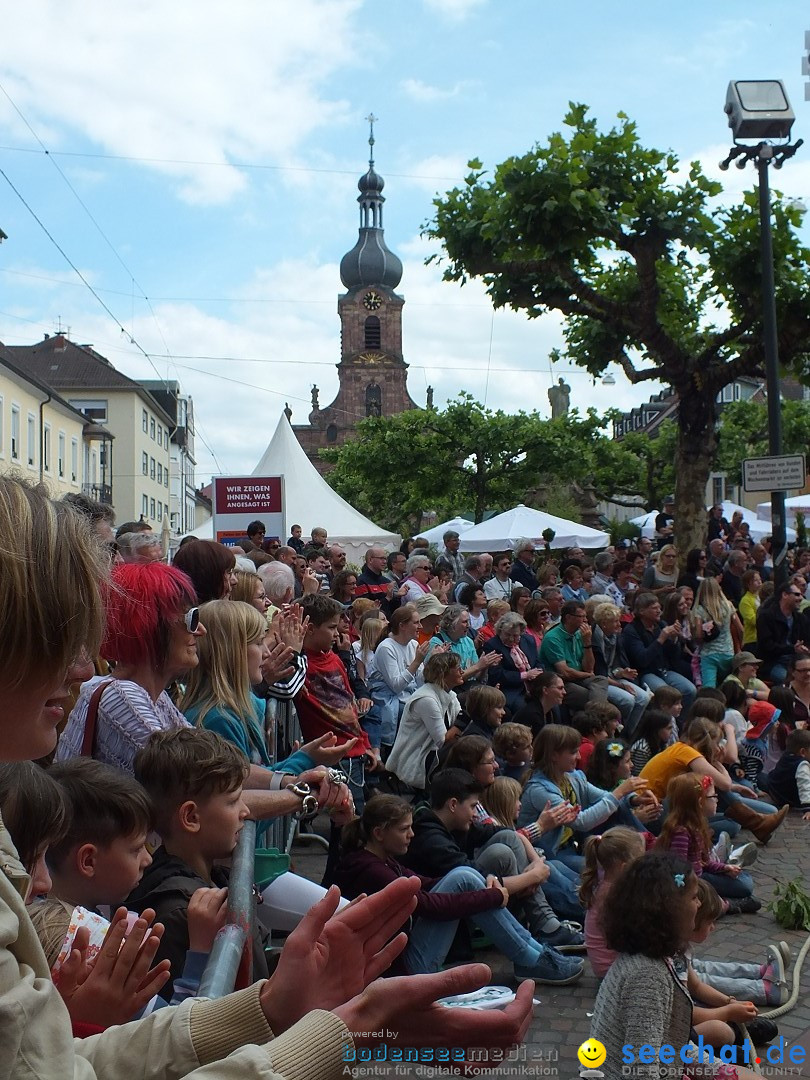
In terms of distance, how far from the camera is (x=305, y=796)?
3.53 meters

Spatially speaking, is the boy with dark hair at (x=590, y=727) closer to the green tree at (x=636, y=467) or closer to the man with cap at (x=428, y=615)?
the man with cap at (x=428, y=615)

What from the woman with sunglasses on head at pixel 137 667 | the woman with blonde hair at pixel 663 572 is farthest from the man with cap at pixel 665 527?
the woman with sunglasses on head at pixel 137 667

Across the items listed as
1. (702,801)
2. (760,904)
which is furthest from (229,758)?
(760,904)

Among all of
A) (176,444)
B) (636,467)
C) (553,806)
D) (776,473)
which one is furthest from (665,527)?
(176,444)

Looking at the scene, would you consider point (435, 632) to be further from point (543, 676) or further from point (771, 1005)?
point (771, 1005)

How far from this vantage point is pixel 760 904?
7.03 meters

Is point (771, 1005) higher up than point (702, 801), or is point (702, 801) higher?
point (702, 801)

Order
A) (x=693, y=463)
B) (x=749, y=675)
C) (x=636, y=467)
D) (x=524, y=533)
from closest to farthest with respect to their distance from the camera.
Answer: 1. (x=749, y=675)
2. (x=693, y=463)
3. (x=524, y=533)
4. (x=636, y=467)

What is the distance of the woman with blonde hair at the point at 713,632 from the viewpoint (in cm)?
1195

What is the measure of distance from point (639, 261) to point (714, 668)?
19.3 ft

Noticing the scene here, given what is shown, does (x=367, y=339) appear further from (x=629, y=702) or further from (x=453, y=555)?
(x=629, y=702)

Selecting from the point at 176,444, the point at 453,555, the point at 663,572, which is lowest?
the point at 663,572

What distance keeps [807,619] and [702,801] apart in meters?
7.12

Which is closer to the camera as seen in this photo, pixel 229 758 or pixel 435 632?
pixel 229 758
